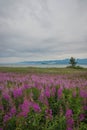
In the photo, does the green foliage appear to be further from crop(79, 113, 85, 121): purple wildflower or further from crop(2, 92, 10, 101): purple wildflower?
crop(79, 113, 85, 121): purple wildflower

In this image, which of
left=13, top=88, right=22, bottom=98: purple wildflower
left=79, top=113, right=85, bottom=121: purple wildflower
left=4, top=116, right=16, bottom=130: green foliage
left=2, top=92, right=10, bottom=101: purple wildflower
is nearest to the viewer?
left=4, top=116, right=16, bottom=130: green foliage

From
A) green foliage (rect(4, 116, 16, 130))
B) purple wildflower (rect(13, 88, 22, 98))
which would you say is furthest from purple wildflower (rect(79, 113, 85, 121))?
purple wildflower (rect(13, 88, 22, 98))

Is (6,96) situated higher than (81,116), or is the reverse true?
(6,96)

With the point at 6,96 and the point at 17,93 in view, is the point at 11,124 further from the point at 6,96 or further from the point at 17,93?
the point at 17,93

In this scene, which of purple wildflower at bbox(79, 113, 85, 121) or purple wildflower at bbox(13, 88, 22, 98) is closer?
purple wildflower at bbox(79, 113, 85, 121)

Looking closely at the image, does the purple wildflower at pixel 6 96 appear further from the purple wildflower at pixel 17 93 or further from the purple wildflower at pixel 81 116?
the purple wildflower at pixel 81 116

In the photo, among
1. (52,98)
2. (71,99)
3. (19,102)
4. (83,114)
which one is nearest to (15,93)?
(19,102)

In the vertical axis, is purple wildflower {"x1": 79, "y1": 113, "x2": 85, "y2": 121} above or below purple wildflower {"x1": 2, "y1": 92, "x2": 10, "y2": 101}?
below

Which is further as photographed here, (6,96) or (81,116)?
(6,96)

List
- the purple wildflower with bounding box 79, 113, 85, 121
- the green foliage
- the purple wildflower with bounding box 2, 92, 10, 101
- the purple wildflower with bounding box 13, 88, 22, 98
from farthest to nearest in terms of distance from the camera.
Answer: the purple wildflower with bounding box 13, 88, 22, 98 → the purple wildflower with bounding box 2, 92, 10, 101 → the purple wildflower with bounding box 79, 113, 85, 121 → the green foliage

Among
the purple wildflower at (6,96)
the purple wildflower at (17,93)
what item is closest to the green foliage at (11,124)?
the purple wildflower at (6,96)

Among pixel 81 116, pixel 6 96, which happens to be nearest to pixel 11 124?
pixel 6 96

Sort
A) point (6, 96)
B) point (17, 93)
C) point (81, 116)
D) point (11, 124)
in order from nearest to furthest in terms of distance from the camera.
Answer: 1. point (11, 124)
2. point (81, 116)
3. point (6, 96)
4. point (17, 93)

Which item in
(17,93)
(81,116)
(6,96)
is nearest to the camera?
(81,116)
